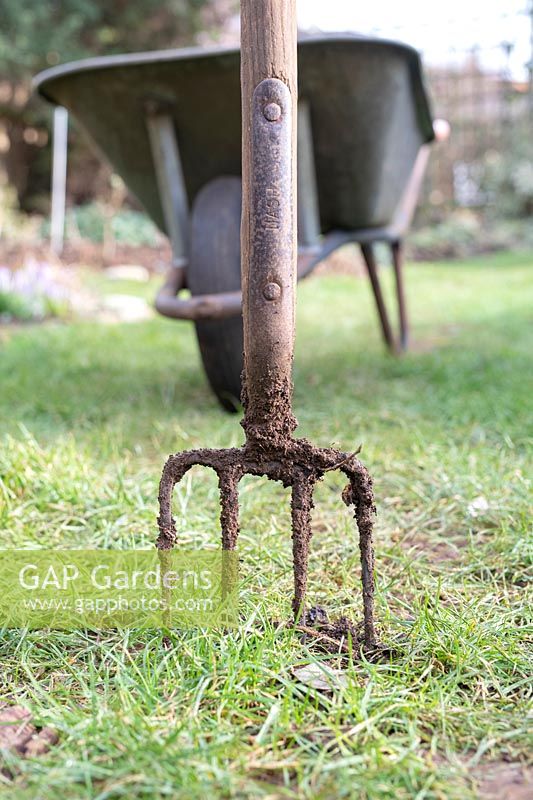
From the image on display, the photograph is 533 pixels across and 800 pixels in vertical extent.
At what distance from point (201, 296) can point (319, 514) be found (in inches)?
35.1

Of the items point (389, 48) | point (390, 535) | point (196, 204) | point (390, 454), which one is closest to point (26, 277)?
point (196, 204)

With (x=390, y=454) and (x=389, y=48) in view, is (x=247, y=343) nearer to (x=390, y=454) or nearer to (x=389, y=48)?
Result: (x=390, y=454)

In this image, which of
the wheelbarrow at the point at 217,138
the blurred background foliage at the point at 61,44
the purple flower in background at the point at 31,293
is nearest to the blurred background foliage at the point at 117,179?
the blurred background foliage at the point at 61,44

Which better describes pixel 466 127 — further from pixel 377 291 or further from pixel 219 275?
pixel 219 275

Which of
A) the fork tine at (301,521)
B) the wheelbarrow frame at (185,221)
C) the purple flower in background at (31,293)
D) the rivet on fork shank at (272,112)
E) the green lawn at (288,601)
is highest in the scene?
the rivet on fork shank at (272,112)

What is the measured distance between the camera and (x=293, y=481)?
1.20 metres

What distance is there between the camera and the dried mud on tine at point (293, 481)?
3.85 ft

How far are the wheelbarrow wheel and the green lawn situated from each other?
0.54 ft

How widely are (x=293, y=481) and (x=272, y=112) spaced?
541 mm

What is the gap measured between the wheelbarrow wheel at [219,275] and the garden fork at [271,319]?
1.23m

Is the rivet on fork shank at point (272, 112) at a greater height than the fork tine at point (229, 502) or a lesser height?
greater

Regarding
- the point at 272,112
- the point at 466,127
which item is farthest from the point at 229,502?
the point at 466,127

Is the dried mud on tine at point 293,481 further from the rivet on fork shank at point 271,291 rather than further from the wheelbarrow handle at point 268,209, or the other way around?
the rivet on fork shank at point 271,291

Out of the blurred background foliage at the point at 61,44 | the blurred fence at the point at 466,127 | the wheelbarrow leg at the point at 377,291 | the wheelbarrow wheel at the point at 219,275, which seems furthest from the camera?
the blurred fence at the point at 466,127
